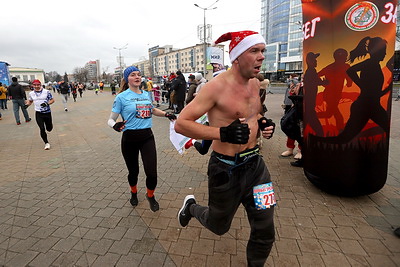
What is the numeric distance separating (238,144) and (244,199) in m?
0.54

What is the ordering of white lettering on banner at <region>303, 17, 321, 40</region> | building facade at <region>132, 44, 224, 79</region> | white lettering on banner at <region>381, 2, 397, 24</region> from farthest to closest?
building facade at <region>132, 44, 224, 79</region> → white lettering on banner at <region>303, 17, 321, 40</region> → white lettering on banner at <region>381, 2, 397, 24</region>

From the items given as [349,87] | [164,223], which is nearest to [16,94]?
[164,223]

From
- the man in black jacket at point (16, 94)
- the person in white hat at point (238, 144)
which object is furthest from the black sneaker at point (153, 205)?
the man in black jacket at point (16, 94)

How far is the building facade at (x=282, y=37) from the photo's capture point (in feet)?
232

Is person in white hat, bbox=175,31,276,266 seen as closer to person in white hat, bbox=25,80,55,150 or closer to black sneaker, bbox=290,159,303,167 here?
black sneaker, bbox=290,159,303,167

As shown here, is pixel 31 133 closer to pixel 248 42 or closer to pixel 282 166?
pixel 282 166

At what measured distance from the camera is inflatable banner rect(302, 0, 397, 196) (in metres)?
2.91

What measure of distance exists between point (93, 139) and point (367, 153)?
7.40 m

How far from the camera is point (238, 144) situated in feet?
6.59

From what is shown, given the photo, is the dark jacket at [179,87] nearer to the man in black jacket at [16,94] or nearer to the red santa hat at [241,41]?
the man in black jacket at [16,94]

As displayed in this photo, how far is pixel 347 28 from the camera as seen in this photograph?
9.66ft

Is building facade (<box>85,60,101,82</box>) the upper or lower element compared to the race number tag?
upper

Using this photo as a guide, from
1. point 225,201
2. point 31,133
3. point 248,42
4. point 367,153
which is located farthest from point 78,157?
point 367,153

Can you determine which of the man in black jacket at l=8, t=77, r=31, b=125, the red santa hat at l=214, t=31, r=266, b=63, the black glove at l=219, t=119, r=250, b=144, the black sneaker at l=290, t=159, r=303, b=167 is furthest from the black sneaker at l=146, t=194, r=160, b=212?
the man in black jacket at l=8, t=77, r=31, b=125
